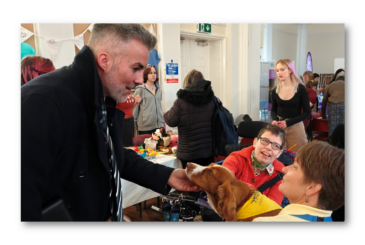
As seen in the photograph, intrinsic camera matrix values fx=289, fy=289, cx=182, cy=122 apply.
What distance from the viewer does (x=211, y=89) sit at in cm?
173

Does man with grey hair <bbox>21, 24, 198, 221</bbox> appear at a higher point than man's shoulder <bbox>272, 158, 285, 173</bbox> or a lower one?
higher

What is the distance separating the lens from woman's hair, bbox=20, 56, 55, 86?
1.59 m

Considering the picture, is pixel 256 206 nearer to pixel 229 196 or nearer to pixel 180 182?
pixel 229 196

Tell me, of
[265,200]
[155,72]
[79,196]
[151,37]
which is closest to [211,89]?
[155,72]

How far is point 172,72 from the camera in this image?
1779 millimetres

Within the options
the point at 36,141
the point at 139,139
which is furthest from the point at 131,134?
the point at 36,141

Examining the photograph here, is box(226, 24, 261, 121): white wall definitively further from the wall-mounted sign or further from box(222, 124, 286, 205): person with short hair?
the wall-mounted sign

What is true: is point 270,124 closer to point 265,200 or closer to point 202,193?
point 265,200

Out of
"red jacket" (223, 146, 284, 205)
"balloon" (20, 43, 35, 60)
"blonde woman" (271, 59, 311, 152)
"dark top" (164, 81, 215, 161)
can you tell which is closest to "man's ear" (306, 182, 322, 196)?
"red jacket" (223, 146, 284, 205)

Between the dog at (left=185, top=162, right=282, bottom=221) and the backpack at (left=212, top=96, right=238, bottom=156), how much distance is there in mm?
272

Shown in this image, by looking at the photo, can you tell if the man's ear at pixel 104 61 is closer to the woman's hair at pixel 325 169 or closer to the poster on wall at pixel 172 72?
the poster on wall at pixel 172 72

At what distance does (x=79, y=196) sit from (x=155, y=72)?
0.93 m

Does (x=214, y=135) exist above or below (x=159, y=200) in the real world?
above

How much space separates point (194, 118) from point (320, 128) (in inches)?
28.0
